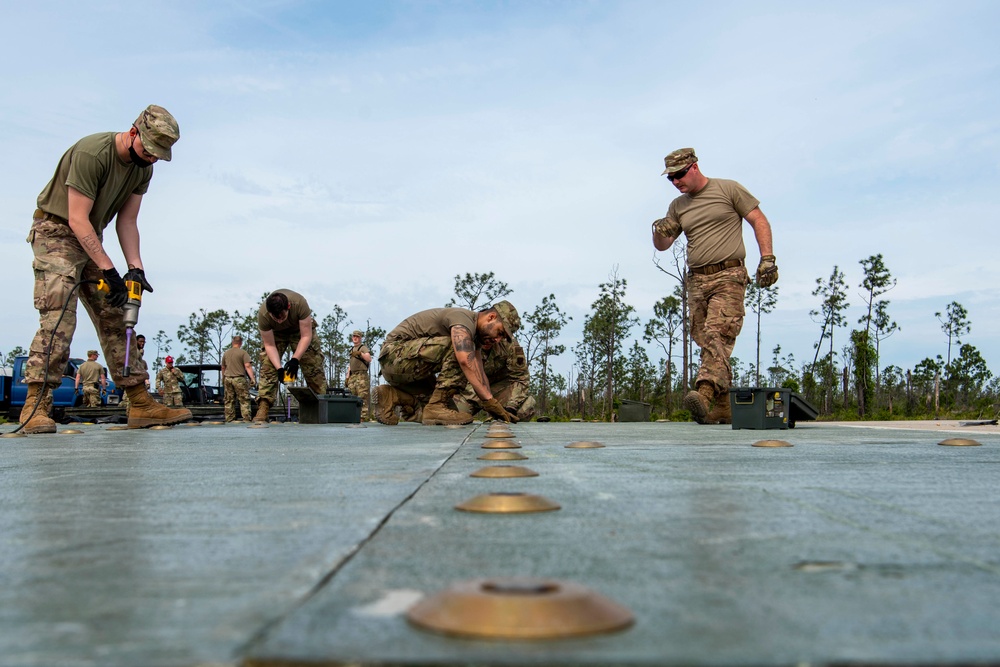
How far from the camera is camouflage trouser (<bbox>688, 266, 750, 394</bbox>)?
6934 mm

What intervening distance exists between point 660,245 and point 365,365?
7254mm

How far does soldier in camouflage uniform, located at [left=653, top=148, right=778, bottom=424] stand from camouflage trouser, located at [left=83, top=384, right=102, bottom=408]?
45.4 ft

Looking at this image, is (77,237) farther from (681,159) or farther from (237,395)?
(237,395)

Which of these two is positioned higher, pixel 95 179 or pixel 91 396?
pixel 95 179

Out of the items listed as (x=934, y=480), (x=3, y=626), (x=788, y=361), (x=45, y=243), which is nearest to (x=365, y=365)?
(x=45, y=243)

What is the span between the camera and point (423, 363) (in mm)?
7383

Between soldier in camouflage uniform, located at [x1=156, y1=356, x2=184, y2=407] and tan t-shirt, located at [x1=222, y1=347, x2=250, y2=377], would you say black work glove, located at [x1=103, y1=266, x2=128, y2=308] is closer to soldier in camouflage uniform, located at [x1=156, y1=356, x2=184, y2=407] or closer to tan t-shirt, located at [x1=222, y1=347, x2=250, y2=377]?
tan t-shirt, located at [x1=222, y1=347, x2=250, y2=377]

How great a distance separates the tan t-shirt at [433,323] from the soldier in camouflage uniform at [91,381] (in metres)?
11.9

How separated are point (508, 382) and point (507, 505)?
23.8 feet

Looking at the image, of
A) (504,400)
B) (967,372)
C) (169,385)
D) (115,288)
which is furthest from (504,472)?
(967,372)

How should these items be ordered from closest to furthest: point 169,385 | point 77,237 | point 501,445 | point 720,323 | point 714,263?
point 501,445 < point 77,237 < point 720,323 < point 714,263 < point 169,385

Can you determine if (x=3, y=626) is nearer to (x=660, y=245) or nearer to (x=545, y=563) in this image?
(x=545, y=563)

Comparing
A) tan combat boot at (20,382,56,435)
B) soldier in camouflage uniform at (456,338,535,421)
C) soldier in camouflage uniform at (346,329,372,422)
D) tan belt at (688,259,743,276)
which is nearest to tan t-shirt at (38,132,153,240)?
tan combat boot at (20,382,56,435)

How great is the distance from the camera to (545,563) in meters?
1.10
